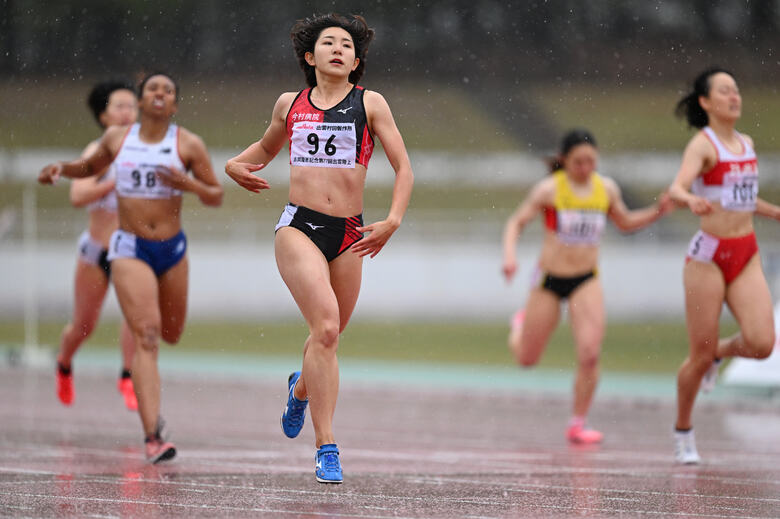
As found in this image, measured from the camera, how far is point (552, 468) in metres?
7.04

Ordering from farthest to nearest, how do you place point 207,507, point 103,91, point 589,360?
point 589,360, point 103,91, point 207,507

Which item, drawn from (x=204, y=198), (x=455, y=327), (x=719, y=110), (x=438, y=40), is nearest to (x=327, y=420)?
(x=204, y=198)

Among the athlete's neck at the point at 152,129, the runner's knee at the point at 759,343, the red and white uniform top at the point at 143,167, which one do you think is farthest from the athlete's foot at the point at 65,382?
the runner's knee at the point at 759,343

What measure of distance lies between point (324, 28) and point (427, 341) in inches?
593

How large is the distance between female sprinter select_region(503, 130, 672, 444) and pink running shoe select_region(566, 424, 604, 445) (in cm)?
4

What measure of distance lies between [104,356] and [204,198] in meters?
10.7

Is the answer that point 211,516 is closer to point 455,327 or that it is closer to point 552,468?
point 552,468

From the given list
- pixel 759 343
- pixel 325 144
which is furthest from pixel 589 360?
pixel 325 144

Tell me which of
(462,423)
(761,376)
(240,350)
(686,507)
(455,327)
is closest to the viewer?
(686,507)

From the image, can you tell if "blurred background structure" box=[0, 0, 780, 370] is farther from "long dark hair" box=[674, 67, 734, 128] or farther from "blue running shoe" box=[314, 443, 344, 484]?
"blue running shoe" box=[314, 443, 344, 484]

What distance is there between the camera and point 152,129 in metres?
7.50

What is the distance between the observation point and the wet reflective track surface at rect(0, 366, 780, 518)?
5.28 metres

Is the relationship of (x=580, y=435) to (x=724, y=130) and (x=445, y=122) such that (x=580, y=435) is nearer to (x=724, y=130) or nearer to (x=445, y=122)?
(x=724, y=130)

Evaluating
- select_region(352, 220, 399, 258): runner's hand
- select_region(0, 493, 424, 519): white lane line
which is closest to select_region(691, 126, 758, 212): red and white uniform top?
select_region(352, 220, 399, 258): runner's hand
